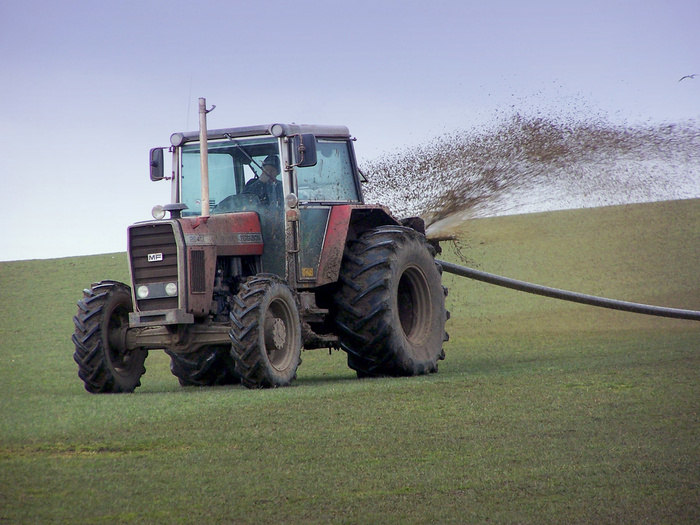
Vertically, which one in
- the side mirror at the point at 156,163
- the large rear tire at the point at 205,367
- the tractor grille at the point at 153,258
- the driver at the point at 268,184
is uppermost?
the side mirror at the point at 156,163

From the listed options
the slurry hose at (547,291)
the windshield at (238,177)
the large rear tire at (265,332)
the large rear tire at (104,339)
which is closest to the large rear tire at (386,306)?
the large rear tire at (265,332)

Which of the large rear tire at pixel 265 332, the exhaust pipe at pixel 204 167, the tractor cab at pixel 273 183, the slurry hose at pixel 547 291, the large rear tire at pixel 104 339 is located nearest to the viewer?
the large rear tire at pixel 265 332

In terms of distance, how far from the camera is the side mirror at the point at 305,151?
31.5 ft

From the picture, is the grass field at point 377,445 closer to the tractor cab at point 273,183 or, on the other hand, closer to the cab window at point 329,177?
the tractor cab at point 273,183

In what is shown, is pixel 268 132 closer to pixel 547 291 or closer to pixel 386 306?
pixel 386 306

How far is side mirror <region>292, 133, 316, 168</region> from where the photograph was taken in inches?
378

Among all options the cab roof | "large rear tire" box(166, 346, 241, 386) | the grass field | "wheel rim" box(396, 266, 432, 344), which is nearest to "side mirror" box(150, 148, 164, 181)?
the cab roof

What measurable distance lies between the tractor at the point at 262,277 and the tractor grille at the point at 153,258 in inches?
A: 0.5

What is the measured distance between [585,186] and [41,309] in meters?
13.8

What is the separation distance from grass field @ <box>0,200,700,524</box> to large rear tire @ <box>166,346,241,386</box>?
0.72m

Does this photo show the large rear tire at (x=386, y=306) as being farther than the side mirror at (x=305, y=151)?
Yes

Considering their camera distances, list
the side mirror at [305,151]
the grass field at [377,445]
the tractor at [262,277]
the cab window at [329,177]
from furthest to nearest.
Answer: the cab window at [329,177], the side mirror at [305,151], the tractor at [262,277], the grass field at [377,445]

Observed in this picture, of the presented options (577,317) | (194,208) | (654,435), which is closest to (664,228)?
(577,317)

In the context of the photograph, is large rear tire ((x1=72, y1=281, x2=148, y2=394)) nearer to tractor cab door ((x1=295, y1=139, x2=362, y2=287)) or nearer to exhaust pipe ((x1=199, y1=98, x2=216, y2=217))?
exhaust pipe ((x1=199, y1=98, x2=216, y2=217))
